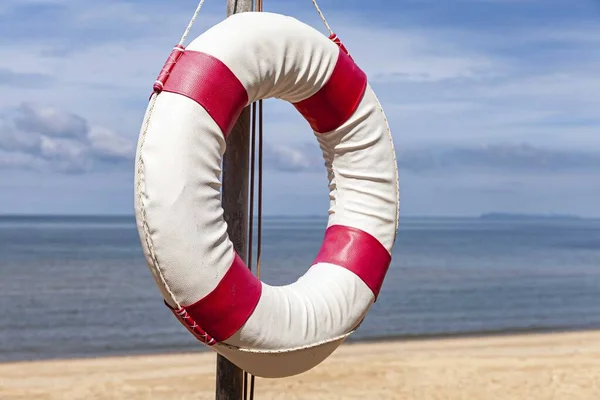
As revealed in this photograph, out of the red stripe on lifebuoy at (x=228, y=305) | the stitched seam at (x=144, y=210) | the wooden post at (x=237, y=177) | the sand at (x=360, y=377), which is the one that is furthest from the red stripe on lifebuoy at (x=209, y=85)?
the sand at (x=360, y=377)

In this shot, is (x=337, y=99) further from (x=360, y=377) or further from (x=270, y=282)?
(x=270, y=282)

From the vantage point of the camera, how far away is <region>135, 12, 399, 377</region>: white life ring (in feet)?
7.84

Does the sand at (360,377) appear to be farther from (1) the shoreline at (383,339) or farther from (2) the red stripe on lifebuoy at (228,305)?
(2) the red stripe on lifebuoy at (228,305)

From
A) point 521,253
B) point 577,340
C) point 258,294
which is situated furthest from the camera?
point 521,253

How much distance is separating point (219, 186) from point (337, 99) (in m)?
0.61

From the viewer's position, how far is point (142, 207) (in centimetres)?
239

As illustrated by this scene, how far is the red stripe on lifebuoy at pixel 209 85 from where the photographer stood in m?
2.48

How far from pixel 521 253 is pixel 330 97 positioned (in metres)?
29.6

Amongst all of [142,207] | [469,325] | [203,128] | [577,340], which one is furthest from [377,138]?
[469,325]

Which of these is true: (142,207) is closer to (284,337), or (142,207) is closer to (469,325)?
(284,337)

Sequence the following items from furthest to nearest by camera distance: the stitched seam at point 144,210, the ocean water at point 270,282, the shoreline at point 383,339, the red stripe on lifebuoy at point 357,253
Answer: the ocean water at point 270,282
the shoreline at point 383,339
the red stripe on lifebuoy at point 357,253
the stitched seam at point 144,210

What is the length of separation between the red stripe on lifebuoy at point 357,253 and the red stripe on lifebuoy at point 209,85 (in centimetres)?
61

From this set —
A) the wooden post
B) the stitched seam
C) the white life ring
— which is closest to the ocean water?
the wooden post

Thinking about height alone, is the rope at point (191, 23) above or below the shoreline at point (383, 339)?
above
